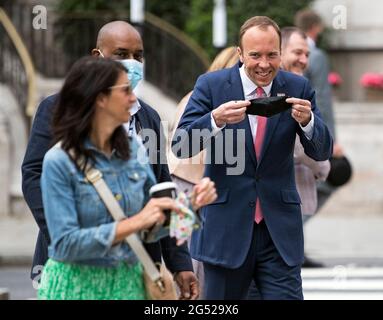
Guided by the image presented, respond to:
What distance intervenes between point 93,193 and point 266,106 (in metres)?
1.40

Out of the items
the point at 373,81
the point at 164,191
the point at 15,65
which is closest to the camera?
the point at 164,191

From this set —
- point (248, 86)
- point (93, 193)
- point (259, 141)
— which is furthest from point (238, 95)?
point (93, 193)

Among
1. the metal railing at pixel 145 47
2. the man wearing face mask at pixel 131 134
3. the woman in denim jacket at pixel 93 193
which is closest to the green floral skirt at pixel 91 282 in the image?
the woman in denim jacket at pixel 93 193

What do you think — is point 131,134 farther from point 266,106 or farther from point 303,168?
point 303,168

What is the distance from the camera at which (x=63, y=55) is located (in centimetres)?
1653

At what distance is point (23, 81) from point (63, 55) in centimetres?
139

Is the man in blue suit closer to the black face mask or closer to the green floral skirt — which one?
the black face mask

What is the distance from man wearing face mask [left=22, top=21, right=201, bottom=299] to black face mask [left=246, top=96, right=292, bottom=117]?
50 centimetres

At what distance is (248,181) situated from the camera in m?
6.11

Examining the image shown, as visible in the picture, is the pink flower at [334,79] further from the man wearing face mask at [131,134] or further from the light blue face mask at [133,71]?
the light blue face mask at [133,71]

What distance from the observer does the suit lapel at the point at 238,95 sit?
6.09m

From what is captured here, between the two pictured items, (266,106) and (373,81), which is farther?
(373,81)
